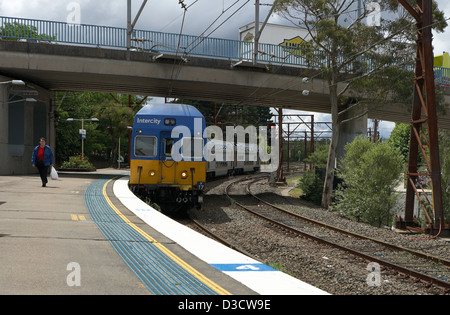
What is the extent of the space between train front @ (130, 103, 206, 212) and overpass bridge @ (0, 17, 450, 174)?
22.6 ft

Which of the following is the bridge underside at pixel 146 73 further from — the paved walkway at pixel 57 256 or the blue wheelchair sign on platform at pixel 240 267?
the blue wheelchair sign on platform at pixel 240 267

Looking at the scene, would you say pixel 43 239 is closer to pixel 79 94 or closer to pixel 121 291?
pixel 121 291

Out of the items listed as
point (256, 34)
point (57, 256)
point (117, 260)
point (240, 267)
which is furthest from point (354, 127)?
point (57, 256)

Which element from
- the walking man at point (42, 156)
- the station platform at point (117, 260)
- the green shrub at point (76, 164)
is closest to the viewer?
the station platform at point (117, 260)

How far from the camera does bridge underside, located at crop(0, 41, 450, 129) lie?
75.3 ft

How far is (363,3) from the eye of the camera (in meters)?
22.9

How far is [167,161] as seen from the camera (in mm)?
15875

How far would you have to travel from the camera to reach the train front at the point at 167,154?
1578 centimetres

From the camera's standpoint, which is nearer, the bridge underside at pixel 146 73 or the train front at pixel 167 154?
the train front at pixel 167 154

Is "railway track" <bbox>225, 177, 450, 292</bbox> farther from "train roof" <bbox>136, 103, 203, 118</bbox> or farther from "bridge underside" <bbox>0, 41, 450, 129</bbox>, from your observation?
"bridge underside" <bbox>0, 41, 450, 129</bbox>

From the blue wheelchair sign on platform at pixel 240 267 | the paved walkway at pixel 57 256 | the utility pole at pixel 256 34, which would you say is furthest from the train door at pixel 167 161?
the blue wheelchair sign on platform at pixel 240 267

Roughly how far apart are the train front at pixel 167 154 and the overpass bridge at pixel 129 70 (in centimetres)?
688

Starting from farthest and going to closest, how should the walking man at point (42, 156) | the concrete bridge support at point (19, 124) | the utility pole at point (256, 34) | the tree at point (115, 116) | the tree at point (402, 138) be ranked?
the tree at point (402, 138)
the tree at point (115, 116)
the concrete bridge support at point (19, 124)
the utility pole at point (256, 34)
the walking man at point (42, 156)

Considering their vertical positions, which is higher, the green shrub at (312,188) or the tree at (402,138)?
the tree at (402,138)
